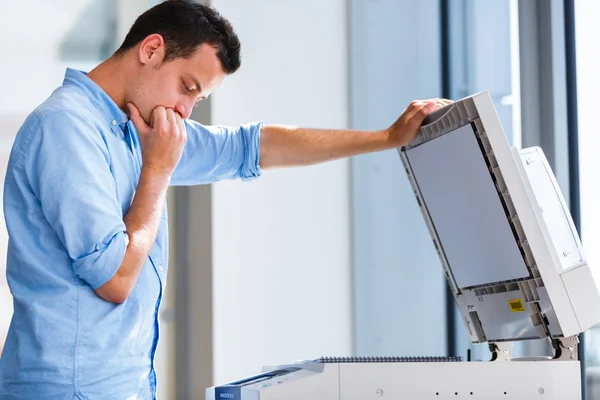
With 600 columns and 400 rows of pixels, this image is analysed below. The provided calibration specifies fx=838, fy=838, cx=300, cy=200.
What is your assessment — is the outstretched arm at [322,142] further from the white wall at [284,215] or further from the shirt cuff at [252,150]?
the white wall at [284,215]

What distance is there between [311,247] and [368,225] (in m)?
0.24

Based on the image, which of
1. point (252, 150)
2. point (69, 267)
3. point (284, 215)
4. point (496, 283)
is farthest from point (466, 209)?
point (284, 215)

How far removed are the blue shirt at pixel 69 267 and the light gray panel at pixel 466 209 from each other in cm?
57

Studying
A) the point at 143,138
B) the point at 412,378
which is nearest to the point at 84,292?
the point at 143,138

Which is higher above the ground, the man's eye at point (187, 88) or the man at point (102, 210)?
the man's eye at point (187, 88)

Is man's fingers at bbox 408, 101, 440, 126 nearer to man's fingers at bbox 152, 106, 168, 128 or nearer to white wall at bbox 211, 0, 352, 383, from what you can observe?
man's fingers at bbox 152, 106, 168, 128

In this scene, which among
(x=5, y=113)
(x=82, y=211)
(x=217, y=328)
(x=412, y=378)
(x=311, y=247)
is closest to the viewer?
(x=82, y=211)

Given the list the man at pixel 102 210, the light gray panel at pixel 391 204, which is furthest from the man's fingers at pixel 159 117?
the light gray panel at pixel 391 204

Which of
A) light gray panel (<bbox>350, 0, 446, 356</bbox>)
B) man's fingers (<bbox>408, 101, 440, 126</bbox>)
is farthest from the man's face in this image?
light gray panel (<bbox>350, 0, 446, 356</bbox>)

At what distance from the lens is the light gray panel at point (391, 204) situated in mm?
3105

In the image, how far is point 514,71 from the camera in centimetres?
276

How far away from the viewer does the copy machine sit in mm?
1399

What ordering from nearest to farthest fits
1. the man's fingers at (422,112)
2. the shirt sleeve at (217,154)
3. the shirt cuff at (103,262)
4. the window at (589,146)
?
the shirt cuff at (103,262), the man's fingers at (422,112), the shirt sleeve at (217,154), the window at (589,146)

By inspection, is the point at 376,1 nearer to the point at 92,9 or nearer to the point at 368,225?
the point at 368,225
